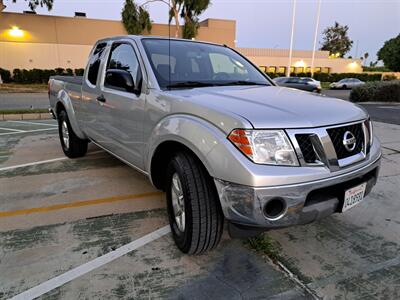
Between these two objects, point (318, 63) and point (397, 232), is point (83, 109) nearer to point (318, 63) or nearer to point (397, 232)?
point (397, 232)

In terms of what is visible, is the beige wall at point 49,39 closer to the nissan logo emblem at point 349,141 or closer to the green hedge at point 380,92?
the green hedge at point 380,92

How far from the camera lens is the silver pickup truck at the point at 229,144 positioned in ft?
6.64

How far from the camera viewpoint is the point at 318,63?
141 feet

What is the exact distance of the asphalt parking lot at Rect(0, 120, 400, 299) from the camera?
2.25m

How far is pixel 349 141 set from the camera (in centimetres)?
230

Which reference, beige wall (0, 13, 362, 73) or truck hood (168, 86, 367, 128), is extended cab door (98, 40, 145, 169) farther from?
beige wall (0, 13, 362, 73)

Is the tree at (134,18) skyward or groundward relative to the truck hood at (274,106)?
skyward

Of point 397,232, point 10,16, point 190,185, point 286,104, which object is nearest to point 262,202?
point 190,185

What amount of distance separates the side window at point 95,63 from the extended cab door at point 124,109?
0.29m

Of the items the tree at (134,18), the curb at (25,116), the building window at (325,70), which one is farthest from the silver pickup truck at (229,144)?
the building window at (325,70)

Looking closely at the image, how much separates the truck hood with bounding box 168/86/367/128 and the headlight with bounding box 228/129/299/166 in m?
0.06

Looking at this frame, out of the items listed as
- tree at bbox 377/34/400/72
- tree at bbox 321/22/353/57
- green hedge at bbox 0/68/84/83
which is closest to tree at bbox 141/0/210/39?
green hedge at bbox 0/68/84/83

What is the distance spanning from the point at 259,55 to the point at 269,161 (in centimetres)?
3907

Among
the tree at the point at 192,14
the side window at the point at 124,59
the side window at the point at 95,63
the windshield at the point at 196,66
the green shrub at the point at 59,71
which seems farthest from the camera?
the tree at the point at 192,14
